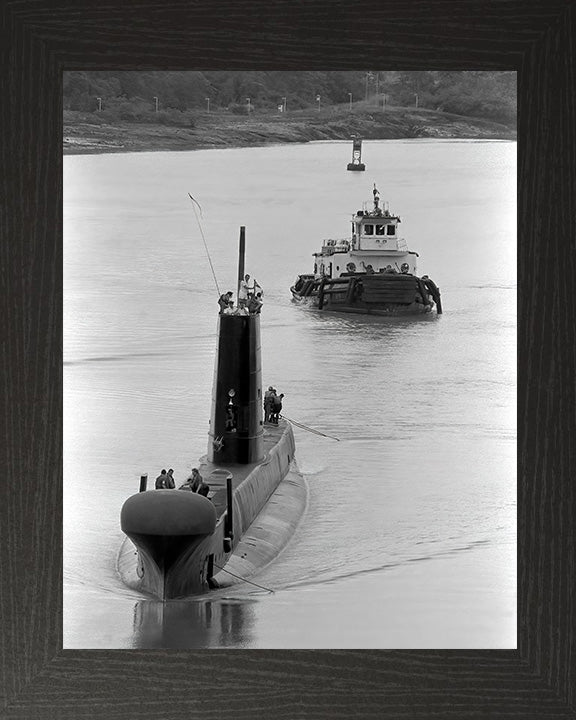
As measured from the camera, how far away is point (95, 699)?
135 inches

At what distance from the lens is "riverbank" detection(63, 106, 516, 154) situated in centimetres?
390

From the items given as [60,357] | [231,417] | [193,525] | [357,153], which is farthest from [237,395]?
[60,357]

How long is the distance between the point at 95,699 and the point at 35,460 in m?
0.66

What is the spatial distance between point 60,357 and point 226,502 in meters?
5.58

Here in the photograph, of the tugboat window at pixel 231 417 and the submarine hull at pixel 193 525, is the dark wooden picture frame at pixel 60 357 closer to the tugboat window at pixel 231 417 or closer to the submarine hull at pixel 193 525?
the submarine hull at pixel 193 525

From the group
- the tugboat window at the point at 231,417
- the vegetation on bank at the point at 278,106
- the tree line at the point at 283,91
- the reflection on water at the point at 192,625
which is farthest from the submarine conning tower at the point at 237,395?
the tree line at the point at 283,91

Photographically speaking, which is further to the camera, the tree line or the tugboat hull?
the tugboat hull

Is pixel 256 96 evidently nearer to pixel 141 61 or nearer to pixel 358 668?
pixel 141 61

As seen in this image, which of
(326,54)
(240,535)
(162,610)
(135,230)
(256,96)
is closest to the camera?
(326,54)

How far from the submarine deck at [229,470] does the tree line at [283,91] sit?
5.21 meters

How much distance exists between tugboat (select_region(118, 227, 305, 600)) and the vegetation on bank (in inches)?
87.5

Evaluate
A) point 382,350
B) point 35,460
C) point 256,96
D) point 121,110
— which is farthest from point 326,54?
point 382,350

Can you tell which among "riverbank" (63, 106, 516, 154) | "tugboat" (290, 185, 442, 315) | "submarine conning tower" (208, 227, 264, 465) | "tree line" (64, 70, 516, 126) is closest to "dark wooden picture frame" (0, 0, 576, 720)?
"tree line" (64, 70, 516, 126)

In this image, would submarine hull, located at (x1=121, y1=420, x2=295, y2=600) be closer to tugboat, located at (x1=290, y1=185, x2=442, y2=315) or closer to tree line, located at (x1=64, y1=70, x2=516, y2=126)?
tugboat, located at (x1=290, y1=185, x2=442, y2=315)
